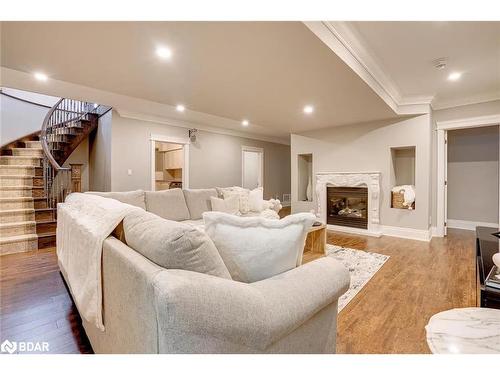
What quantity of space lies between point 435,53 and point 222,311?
351 centimetres

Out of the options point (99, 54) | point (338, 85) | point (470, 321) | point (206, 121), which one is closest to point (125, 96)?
point (99, 54)

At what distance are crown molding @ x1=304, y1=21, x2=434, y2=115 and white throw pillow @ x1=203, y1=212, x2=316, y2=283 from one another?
1.61 metres

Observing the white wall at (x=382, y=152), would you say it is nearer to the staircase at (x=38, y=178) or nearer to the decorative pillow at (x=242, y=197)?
the decorative pillow at (x=242, y=197)

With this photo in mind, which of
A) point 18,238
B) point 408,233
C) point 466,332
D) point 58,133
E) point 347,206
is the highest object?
point 58,133

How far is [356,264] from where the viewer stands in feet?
10.00

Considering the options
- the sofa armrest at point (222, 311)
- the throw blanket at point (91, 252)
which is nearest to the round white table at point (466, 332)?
the sofa armrest at point (222, 311)

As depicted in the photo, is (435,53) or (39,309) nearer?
(39,309)

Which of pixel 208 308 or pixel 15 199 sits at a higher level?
pixel 15 199

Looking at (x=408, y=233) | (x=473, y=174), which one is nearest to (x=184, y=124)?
(x=408, y=233)

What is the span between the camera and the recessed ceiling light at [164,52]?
2.30 m

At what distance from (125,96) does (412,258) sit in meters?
4.69

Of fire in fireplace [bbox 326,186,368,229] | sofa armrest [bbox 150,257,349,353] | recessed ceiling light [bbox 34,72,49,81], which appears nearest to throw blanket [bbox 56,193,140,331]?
sofa armrest [bbox 150,257,349,353]

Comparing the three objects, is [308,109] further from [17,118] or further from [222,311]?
[17,118]

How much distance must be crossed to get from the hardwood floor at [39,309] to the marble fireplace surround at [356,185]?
4.55m
